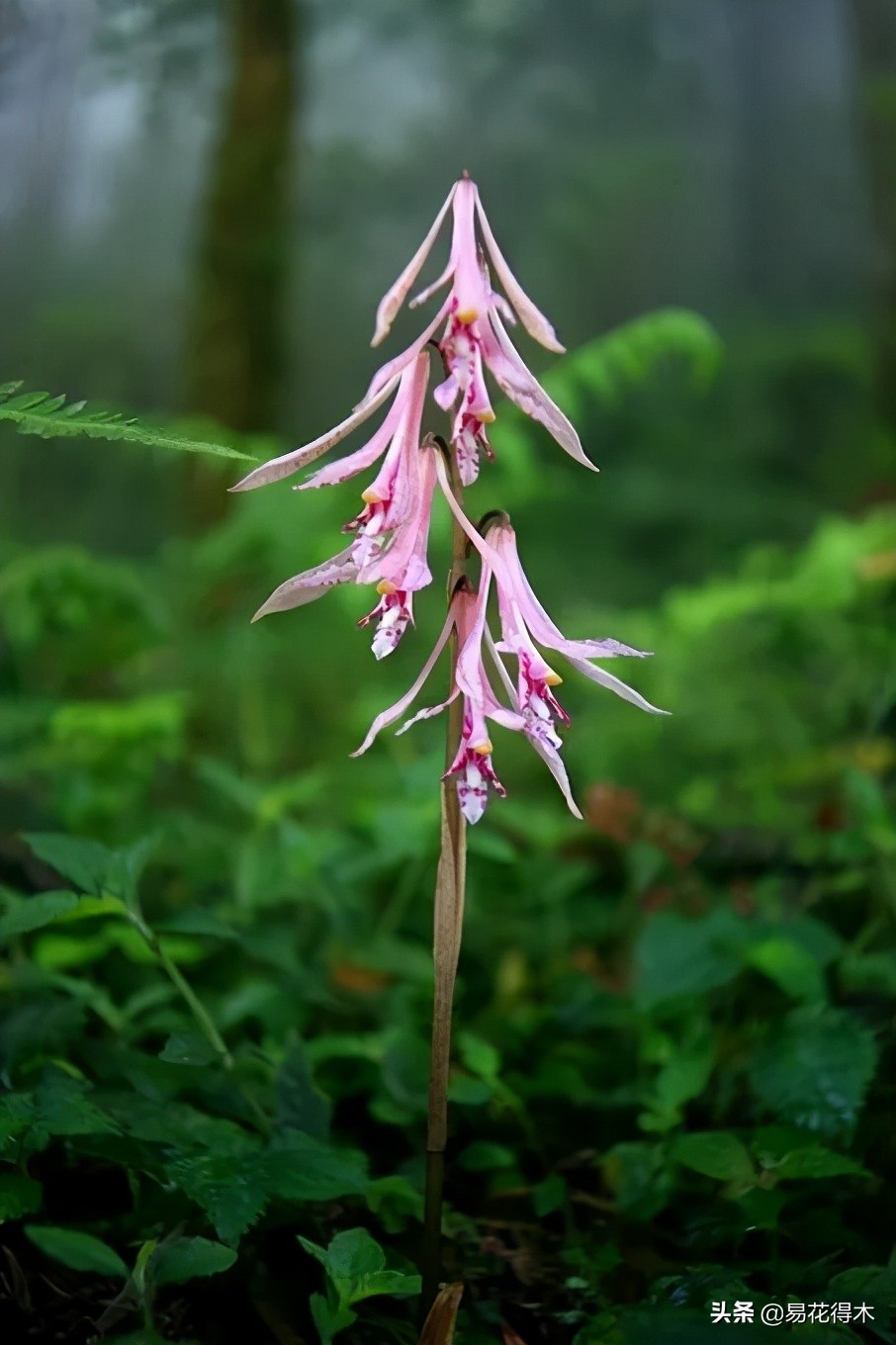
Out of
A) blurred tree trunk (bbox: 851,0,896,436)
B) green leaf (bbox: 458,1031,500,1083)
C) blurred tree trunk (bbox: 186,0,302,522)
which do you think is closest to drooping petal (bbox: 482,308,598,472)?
green leaf (bbox: 458,1031,500,1083)

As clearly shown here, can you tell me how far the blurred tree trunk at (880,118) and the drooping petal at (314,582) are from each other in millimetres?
5422

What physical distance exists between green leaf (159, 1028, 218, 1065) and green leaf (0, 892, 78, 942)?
22cm

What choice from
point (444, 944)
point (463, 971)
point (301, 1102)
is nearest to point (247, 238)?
point (463, 971)

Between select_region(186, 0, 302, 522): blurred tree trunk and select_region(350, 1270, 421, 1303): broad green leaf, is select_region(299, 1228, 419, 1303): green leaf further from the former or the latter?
select_region(186, 0, 302, 522): blurred tree trunk

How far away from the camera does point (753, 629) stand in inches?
143

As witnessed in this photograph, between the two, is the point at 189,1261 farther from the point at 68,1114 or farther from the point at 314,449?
the point at 314,449

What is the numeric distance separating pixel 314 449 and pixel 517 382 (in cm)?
24

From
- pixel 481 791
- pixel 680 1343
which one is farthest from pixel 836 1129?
pixel 481 791

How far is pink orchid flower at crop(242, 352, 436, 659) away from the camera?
4.16 ft

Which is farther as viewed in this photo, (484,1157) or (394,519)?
(484,1157)

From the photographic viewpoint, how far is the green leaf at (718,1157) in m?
1.57

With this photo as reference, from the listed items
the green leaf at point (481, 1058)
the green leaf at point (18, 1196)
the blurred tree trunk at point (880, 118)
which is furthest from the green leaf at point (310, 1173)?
the blurred tree trunk at point (880, 118)

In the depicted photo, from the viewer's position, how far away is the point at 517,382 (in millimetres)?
1232

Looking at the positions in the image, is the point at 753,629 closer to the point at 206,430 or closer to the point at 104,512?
the point at 206,430
